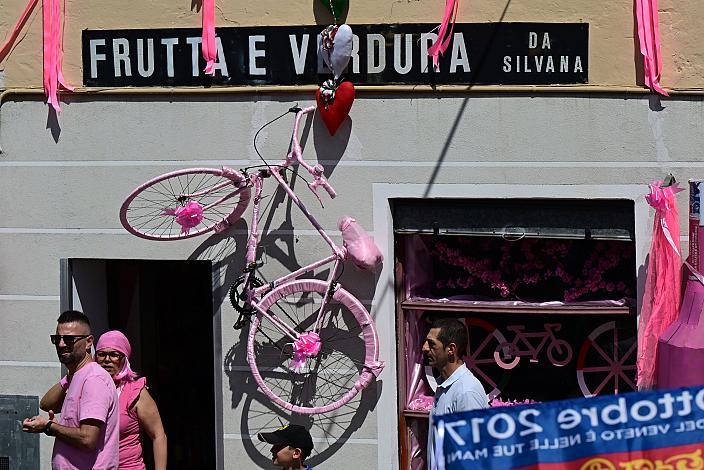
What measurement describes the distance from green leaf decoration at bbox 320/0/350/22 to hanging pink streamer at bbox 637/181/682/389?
6.60 ft

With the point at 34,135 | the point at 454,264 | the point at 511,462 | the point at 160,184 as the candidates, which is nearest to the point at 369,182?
the point at 454,264

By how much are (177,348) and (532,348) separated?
10.5 feet


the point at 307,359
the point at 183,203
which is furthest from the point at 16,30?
the point at 307,359

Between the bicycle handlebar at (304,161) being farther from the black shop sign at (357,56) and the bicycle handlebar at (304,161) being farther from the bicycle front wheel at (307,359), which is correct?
the bicycle front wheel at (307,359)

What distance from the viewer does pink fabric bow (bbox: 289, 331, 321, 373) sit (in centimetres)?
768

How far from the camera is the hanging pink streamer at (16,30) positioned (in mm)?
8117

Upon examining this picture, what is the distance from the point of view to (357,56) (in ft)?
25.5

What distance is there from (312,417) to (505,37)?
8.12 feet

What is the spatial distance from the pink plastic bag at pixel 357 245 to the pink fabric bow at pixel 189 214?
0.81 meters

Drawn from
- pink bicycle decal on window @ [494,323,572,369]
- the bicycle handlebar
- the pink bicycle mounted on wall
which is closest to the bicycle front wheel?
the pink bicycle mounted on wall

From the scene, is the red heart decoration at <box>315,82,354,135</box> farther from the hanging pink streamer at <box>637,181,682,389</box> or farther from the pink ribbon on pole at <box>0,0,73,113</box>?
the hanging pink streamer at <box>637,181,682,389</box>

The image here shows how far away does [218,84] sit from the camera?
7953 mm

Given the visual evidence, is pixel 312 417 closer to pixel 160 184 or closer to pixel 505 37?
pixel 160 184

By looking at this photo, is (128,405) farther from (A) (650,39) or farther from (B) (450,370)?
(A) (650,39)
